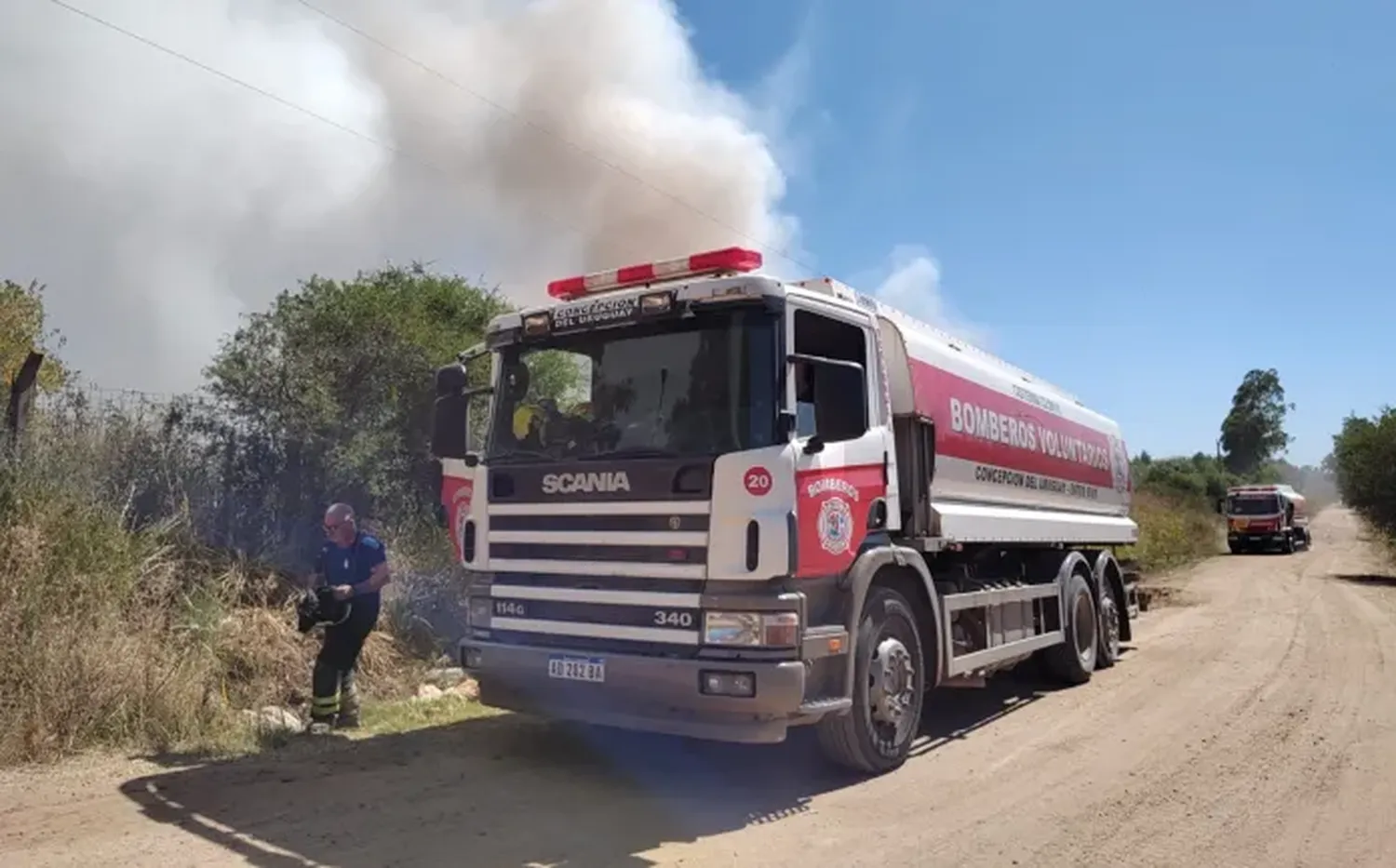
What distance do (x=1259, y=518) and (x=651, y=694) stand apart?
117 ft

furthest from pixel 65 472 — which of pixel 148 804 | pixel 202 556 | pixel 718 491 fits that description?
pixel 718 491

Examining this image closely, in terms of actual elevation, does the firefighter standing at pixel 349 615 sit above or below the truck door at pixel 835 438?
below

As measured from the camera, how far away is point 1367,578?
944 inches

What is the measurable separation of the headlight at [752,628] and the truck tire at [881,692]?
27.6 inches

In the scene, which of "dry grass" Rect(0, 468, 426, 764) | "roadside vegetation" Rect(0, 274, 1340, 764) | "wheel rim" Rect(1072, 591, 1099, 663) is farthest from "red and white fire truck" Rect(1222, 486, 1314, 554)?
"dry grass" Rect(0, 468, 426, 764)

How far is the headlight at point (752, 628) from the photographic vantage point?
4957 millimetres

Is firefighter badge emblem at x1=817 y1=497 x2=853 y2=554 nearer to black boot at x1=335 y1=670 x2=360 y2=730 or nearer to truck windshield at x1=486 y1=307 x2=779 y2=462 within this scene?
truck windshield at x1=486 y1=307 x2=779 y2=462

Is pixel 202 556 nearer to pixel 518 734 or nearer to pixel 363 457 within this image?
pixel 363 457

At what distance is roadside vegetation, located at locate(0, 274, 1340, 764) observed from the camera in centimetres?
614

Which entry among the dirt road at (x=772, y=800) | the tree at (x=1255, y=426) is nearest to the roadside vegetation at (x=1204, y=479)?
the tree at (x=1255, y=426)

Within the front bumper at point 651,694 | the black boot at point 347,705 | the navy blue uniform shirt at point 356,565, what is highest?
the navy blue uniform shirt at point 356,565

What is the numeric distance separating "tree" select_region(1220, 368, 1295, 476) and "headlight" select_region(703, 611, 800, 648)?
3089 inches

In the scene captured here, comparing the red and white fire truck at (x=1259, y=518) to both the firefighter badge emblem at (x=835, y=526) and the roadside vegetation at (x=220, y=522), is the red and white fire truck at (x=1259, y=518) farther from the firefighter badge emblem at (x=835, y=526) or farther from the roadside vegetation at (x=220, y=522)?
the firefighter badge emblem at (x=835, y=526)

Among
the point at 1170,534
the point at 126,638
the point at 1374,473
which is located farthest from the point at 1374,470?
the point at 126,638
